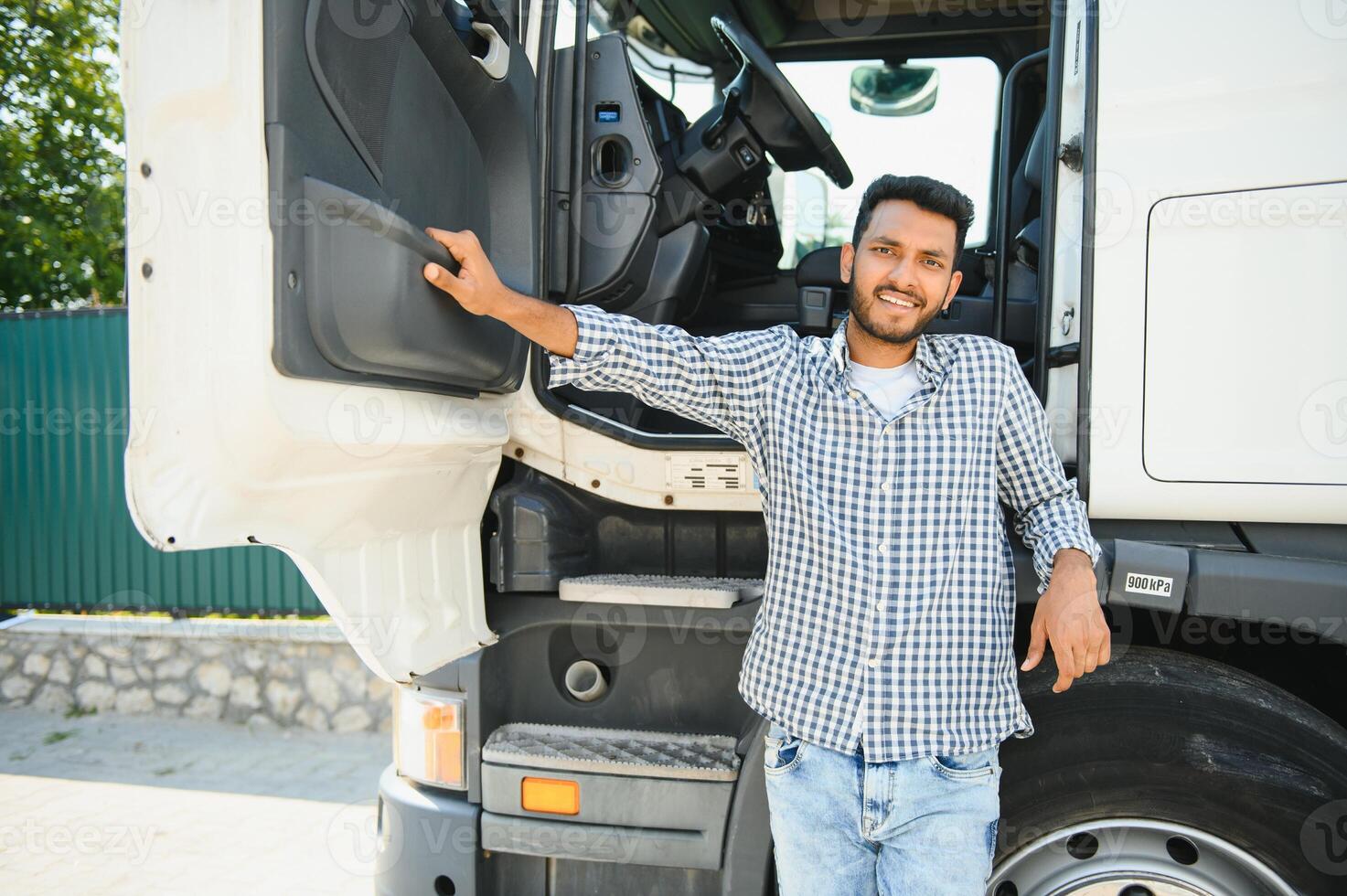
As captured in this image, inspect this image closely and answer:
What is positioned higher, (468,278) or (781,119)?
(781,119)

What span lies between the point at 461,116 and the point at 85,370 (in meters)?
5.02

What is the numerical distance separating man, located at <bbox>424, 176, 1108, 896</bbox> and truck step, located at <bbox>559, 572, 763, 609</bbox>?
0.24 m

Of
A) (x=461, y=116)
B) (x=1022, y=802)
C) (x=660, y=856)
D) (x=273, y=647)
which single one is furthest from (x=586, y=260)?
(x=273, y=647)

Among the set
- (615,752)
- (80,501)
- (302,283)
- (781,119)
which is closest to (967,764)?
(615,752)

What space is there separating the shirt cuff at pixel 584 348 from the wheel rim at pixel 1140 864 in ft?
4.11

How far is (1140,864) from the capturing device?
1.83m

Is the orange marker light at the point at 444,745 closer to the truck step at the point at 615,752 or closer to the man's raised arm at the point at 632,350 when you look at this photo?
the truck step at the point at 615,752

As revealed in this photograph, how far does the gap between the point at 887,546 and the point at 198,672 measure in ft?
15.9

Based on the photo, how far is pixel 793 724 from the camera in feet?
5.48

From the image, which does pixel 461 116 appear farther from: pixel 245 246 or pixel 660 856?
pixel 660 856

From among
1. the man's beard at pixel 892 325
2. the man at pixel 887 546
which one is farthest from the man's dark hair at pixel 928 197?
the man's beard at pixel 892 325

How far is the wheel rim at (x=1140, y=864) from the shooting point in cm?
180

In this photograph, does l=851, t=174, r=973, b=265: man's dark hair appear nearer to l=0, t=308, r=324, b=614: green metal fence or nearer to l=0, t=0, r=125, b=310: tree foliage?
l=0, t=308, r=324, b=614: green metal fence

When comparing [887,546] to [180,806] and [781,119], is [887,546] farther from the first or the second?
[180,806]
